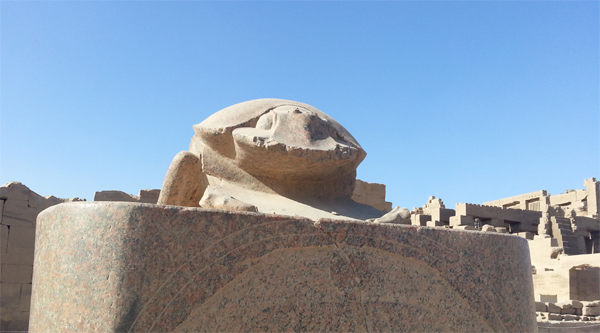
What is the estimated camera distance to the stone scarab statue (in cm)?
314

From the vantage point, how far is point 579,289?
11.0 m

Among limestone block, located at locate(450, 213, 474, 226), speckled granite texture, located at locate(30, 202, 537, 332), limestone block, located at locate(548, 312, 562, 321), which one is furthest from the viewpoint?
→ limestone block, located at locate(450, 213, 474, 226)

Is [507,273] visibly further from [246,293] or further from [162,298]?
[162,298]

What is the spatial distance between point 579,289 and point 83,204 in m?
11.3

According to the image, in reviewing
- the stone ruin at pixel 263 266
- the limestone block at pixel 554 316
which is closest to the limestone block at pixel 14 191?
the stone ruin at pixel 263 266

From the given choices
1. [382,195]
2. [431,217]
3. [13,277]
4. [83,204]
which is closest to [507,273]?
[83,204]

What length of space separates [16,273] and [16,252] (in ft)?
0.99

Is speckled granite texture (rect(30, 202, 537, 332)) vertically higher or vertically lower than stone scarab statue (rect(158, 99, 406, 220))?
lower

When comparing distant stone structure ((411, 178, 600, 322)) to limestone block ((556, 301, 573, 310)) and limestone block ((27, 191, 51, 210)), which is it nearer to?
limestone block ((556, 301, 573, 310))

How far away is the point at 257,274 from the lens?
2.27 metres

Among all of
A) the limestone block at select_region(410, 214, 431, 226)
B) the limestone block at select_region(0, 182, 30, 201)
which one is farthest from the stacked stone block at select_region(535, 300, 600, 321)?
the limestone block at select_region(0, 182, 30, 201)

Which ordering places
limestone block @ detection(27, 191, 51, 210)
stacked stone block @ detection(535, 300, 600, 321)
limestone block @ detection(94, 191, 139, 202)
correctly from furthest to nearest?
stacked stone block @ detection(535, 300, 600, 321)
limestone block @ detection(94, 191, 139, 202)
limestone block @ detection(27, 191, 51, 210)

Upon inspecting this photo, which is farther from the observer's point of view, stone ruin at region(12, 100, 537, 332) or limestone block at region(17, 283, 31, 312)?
limestone block at region(17, 283, 31, 312)

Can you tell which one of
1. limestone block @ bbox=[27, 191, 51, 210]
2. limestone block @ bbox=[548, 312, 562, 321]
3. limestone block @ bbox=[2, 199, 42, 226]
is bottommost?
limestone block @ bbox=[548, 312, 562, 321]
